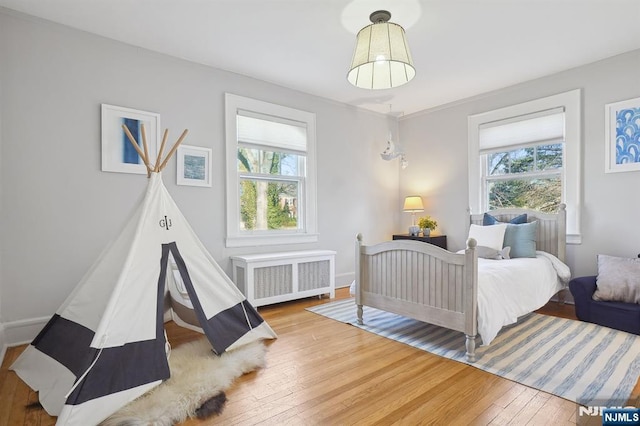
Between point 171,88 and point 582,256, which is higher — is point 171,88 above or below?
above

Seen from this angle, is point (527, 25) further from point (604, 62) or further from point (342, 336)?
point (342, 336)

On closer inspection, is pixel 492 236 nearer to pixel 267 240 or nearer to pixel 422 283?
pixel 422 283

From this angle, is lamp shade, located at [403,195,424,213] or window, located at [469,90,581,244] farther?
lamp shade, located at [403,195,424,213]

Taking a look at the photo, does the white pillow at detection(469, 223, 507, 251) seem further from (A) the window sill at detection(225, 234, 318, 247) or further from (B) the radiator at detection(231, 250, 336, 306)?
(A) the window sill at detection(225, 234, 318, 247)

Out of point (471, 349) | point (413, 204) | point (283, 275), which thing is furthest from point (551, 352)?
point (413, 204)

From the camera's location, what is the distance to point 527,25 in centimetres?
290

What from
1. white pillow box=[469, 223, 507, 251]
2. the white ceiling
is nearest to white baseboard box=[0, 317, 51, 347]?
the white ceiling

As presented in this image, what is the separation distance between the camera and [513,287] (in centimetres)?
285

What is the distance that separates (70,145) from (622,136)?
209 inches

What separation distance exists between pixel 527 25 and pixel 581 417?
295cm

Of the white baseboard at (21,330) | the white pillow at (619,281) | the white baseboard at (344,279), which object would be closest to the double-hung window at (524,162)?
the white pillow at (619,281)

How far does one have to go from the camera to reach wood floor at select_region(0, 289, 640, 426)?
173cm

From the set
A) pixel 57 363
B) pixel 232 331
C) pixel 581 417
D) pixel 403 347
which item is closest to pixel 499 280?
pixel 403 347

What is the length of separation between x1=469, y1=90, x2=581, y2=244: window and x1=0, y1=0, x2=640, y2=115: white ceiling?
0.47 meters
